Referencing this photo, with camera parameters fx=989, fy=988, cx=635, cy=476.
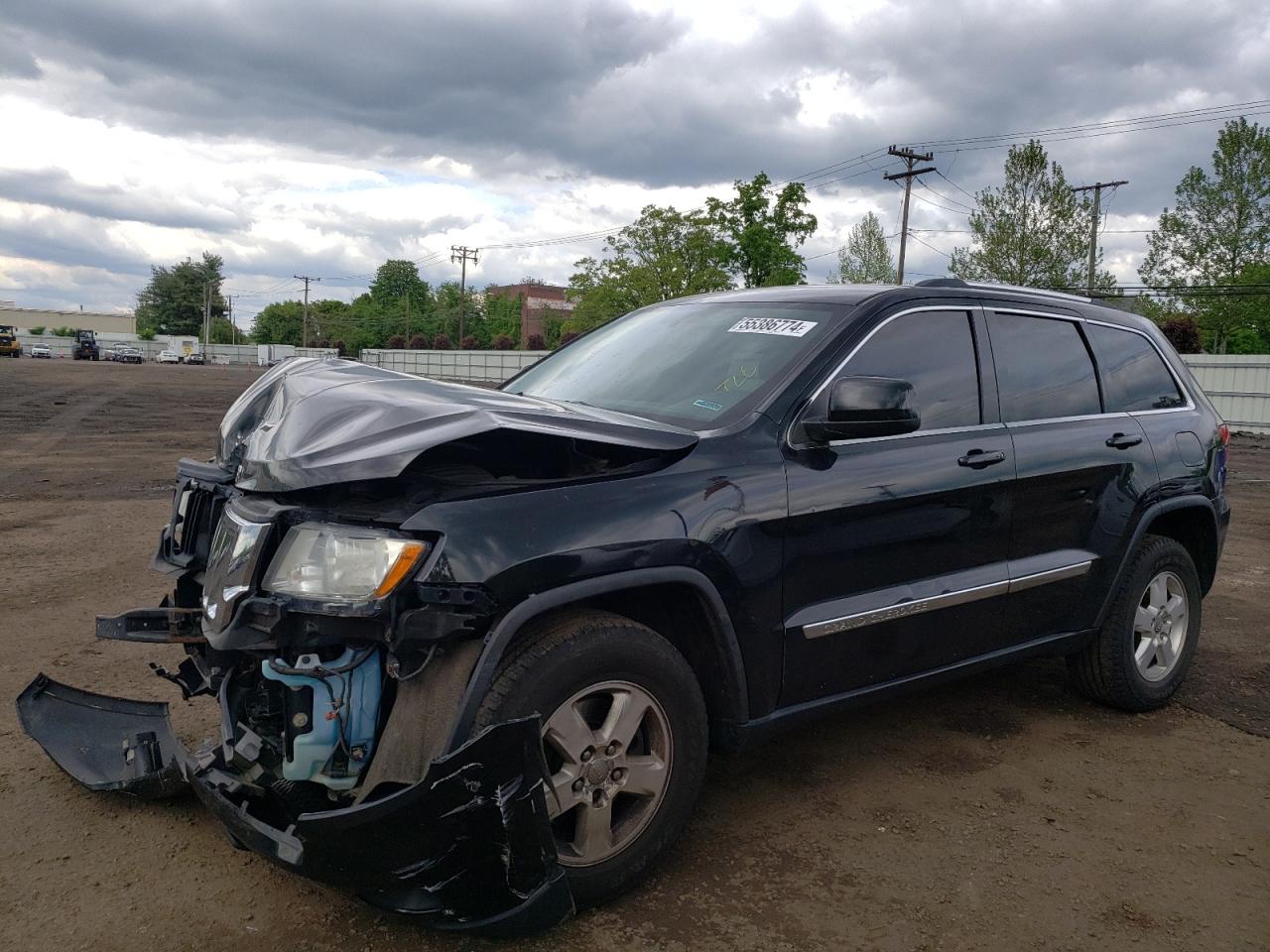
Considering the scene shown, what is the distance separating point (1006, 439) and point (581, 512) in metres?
1.98

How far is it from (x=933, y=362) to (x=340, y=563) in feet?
7.70

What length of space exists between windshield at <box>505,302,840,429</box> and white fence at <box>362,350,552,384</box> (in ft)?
136

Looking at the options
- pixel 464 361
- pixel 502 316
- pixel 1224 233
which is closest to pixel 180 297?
pixel 502 316

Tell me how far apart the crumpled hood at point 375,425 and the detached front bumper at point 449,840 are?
0.75 metres

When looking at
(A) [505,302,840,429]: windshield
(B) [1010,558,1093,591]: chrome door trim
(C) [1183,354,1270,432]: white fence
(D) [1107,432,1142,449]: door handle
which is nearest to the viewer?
(A) [505,302,840,429]: windshield

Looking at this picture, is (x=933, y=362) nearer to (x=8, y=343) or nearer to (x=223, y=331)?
(x=8, y=343)

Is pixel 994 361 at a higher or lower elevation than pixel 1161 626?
higher

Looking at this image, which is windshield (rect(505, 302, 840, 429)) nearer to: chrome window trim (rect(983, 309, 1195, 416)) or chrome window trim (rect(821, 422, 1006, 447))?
chrome window trim (rect(821, 422, 1006, 447))

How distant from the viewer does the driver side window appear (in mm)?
3549

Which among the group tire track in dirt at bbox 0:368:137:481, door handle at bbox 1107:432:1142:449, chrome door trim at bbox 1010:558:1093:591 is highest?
door handle at bbox 1107:432:1142:449

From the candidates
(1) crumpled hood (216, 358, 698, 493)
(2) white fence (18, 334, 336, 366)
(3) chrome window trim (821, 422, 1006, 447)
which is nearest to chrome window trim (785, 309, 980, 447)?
(3) chrome window trim (821, 422, 1006, 447)

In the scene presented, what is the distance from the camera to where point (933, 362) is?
375cm

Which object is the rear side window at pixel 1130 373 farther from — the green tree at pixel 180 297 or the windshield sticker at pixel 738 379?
the green tree at pixel 180 297

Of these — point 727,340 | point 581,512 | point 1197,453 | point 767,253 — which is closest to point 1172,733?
point 1197,453
